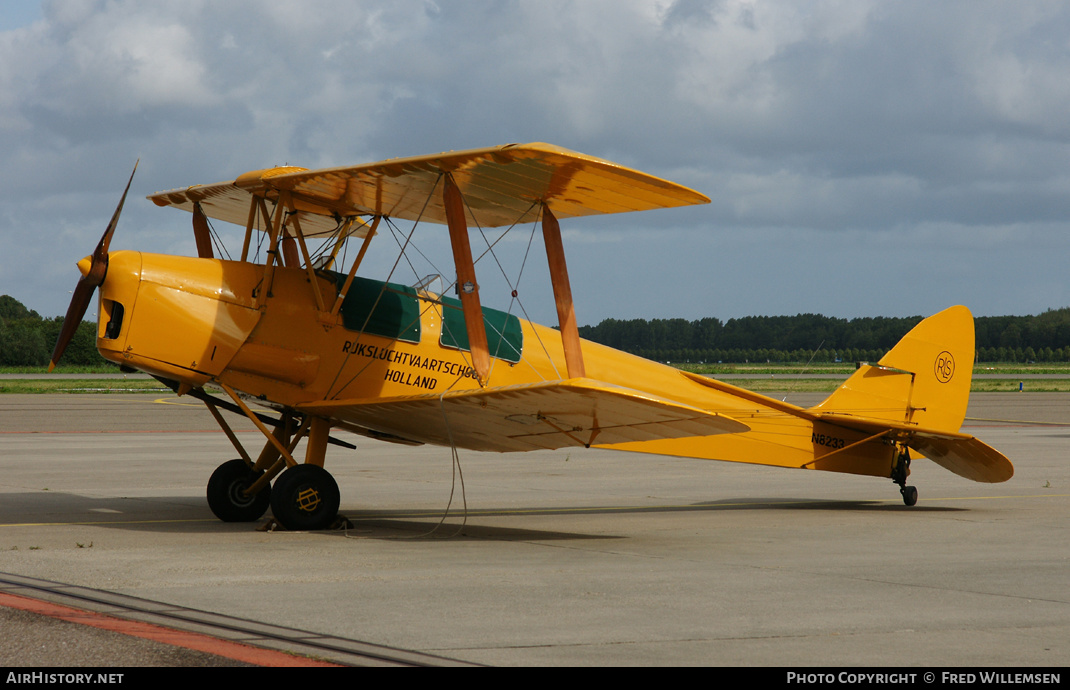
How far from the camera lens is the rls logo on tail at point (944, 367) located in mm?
13008

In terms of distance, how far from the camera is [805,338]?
233ft

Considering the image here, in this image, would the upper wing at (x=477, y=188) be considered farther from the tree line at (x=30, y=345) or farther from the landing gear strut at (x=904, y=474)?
the tree line at (x=30, y=345)

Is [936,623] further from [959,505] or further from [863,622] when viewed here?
[959,505]

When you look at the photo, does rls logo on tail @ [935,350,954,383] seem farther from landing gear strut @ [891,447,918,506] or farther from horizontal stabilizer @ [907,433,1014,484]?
landing gear strut @ [891,447,918,506]

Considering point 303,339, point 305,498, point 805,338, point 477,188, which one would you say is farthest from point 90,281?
point 805,338

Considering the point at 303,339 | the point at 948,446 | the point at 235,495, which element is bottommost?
the point at 235,495

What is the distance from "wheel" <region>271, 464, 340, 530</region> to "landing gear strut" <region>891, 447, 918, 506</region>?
704 cm

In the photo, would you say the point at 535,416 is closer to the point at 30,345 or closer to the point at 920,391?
the point at 920,391

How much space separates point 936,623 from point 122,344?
23.7 ft

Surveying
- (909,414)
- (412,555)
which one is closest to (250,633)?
(412,555)

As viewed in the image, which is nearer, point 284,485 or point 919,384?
point 284,485

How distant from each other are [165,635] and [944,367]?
1048 centimetres

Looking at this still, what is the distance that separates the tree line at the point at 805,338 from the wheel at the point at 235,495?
15.3 feet

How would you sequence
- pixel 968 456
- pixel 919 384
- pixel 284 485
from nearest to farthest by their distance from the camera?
pixel 284 485 < pixel 968 456 < pixel 919 384
